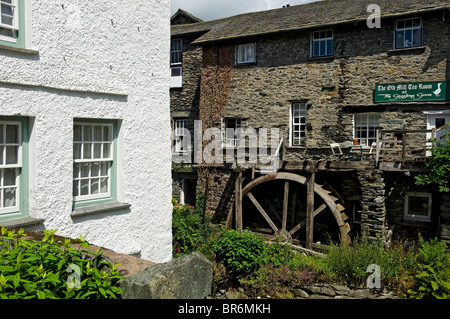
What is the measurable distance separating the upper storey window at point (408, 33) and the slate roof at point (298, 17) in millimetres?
455

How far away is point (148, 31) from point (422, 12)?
9623mm

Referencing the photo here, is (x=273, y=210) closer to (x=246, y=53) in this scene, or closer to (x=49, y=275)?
(x=246, y=53)

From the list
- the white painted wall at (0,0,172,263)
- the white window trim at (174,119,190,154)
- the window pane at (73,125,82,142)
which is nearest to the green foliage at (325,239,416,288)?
the white painted wall at (0,0,172,263)

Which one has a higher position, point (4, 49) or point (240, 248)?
point (4, 49)

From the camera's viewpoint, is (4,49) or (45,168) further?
(45,168)

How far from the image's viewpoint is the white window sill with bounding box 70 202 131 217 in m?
5.90

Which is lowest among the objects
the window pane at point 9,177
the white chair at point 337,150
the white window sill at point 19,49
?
A: the window pane at point 9,177

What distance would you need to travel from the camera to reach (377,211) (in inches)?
498

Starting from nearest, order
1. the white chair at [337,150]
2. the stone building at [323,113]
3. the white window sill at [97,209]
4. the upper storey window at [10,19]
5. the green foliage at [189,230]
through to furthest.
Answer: the upper storey window at [10,19]
the white window sill at [97,209]
the green foliage at [189,230]
the stone building at [323,113]
the white chair at [337,150]

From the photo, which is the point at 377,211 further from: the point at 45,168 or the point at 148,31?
the point at 45,168

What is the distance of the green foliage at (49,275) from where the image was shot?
335cm

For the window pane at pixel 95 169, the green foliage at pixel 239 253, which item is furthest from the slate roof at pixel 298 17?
the window pane at pixel 95 169

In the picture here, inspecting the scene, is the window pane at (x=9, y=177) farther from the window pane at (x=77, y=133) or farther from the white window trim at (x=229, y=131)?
the white window trim at (x=229, y=131)
